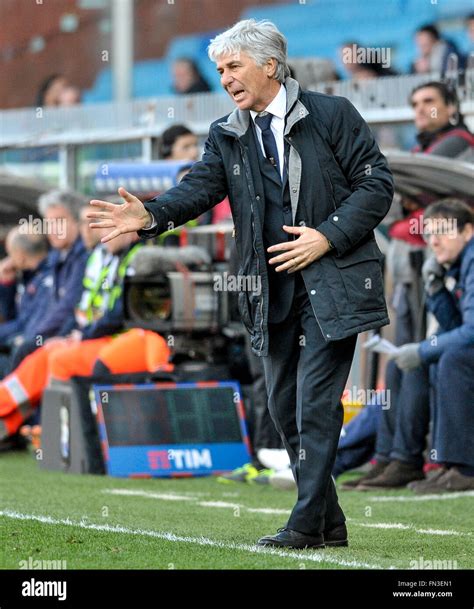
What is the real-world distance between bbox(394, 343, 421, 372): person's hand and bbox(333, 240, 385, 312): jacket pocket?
3.28 m

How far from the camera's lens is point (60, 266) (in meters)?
12.9

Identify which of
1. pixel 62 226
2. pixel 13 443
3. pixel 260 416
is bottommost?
pixel 13 443

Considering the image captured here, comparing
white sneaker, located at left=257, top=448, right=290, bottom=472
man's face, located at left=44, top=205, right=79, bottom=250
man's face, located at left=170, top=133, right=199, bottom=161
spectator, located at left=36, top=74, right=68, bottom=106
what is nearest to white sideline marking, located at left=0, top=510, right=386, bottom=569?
white sneaker, located at left=257, top=448, right=290, bottom=472

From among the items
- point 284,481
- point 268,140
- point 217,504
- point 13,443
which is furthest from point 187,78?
point 268,140

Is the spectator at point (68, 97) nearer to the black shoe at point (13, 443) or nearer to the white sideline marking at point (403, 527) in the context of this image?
the black shoe at point (13, 443)

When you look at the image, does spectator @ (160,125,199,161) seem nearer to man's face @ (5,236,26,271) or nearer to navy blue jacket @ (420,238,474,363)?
man's face @ (5,236,26,271)

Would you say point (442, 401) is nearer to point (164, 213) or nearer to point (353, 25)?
point (164, 213)

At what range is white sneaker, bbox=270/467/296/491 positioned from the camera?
30.6ft

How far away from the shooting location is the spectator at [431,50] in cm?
1316

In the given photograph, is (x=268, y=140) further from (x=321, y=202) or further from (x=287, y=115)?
(x=321, y=202)

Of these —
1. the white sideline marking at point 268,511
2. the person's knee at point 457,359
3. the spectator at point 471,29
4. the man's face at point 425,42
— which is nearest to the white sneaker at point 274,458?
the person's knee at point 457,359

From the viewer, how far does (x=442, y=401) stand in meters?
9.15

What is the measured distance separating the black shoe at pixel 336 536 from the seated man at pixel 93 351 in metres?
4.73

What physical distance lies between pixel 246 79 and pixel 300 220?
22.8 inches
